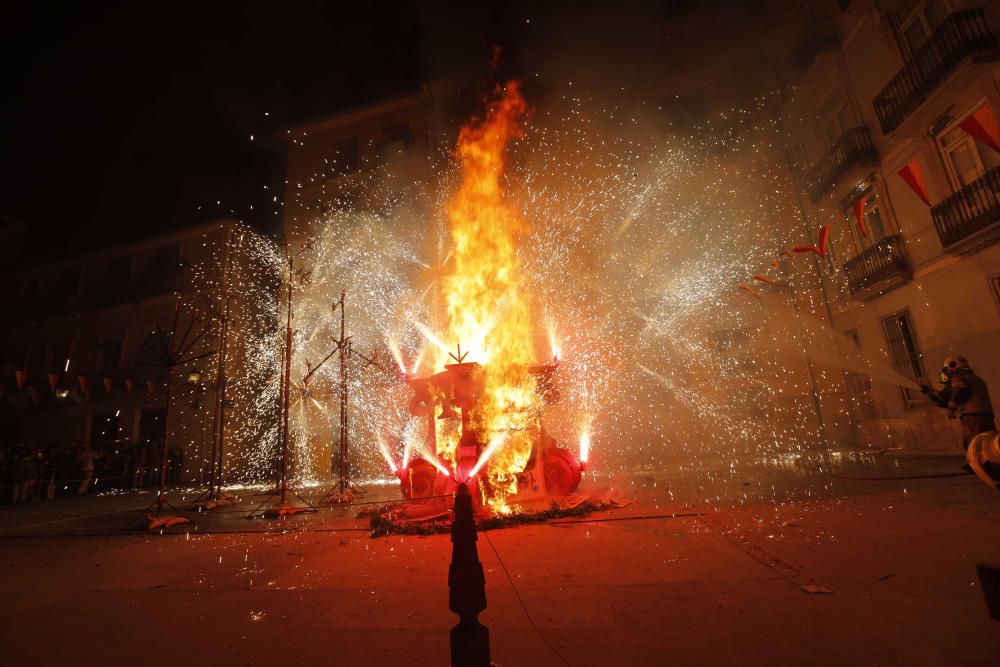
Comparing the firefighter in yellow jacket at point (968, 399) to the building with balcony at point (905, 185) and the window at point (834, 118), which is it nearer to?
the building with balcony at point (905, 185)

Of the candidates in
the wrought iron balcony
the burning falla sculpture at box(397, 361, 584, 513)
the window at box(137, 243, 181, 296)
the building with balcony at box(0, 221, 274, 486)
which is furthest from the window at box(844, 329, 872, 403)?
the window at box(137, 243, 181, 296)

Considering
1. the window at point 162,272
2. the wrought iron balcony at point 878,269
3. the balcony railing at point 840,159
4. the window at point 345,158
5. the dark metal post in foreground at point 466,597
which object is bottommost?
the dark metal post in foreground at point 466,597

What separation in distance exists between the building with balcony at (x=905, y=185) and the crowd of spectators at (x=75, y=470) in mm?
26362

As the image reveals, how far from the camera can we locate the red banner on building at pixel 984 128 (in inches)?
426

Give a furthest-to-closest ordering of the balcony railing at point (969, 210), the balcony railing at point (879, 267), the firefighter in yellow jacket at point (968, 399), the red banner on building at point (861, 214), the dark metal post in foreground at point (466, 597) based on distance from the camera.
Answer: the red banner on building at point (861, 214), the balcony railing at point (879, 267), the balcony railing at point (969, 210), the firefighter in yellow jacket at point (968, 399), the dark metal post in foreground at point (466, 597)

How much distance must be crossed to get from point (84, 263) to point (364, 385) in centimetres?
1847

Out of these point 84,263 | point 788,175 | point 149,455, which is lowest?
point 149,455

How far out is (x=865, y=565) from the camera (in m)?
4.33

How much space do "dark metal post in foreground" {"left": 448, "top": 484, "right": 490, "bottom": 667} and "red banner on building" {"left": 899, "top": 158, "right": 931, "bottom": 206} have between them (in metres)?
16.4

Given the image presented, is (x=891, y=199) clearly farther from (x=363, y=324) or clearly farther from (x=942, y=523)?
(x=363, y=324)

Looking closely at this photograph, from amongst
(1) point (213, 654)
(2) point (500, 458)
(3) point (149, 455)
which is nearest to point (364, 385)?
(3) point (149, 455)

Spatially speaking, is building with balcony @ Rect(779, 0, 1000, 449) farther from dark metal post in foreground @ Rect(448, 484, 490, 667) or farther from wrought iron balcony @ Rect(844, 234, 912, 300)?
dark metal post in foreground @ Rect(448, 484, 490, 667)

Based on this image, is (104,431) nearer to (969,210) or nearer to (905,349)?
(905,349)

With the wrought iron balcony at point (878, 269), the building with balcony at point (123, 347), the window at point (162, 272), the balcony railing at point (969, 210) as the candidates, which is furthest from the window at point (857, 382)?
the window at point (162, 272)
